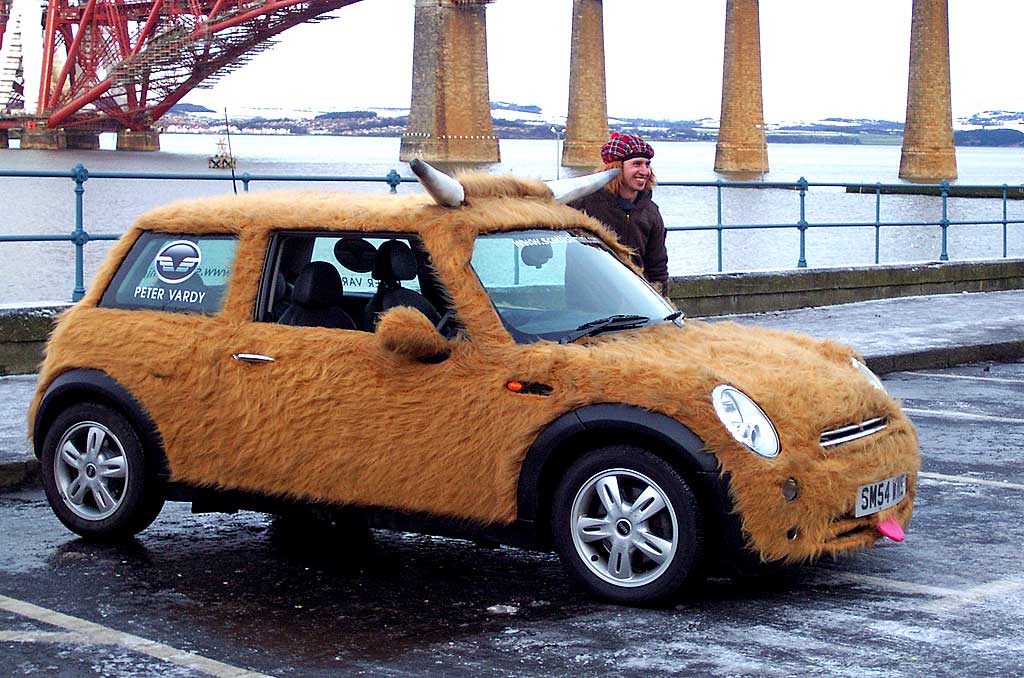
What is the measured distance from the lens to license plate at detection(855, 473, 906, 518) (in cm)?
542

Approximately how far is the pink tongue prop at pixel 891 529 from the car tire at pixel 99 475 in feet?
9.39

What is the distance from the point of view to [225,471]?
602 cm

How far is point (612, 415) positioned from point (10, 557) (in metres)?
2.58

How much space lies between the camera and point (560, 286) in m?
6.08

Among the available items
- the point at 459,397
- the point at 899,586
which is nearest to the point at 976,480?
the point at 899,586

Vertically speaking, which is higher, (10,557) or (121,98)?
(121,98)

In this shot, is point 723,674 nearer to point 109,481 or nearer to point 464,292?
point 464,292

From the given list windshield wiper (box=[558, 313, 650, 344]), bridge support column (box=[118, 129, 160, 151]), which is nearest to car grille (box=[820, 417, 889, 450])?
windshield wiper (box=[558, 313, 650, 344])

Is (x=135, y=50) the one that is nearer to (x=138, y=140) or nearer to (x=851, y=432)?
(x=138, y=140)

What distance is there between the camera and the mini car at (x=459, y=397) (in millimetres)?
5211

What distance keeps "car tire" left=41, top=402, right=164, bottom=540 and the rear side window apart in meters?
0.50

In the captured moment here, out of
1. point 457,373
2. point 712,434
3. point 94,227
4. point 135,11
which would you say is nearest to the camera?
point 712,434

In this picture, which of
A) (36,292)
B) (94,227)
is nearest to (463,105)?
(94,227)

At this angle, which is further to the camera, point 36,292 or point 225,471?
point 36,292
